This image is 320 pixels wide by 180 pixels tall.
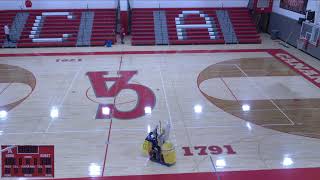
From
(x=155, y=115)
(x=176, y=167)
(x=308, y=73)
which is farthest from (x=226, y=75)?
(x=176, y=167)

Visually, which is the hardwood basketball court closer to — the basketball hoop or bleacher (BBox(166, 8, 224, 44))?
the basketball hoop

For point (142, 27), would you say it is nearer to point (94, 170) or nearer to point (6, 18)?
point (6, 18)

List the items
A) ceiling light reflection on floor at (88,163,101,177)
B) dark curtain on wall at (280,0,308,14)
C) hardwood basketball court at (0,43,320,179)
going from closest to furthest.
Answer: ceiling light reflection on floor at (88,163,101,177) → hardwood basketball court at (0,43,320,179) → dark curtain on wall at (280,0,308,14)

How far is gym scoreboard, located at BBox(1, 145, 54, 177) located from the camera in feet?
18.5

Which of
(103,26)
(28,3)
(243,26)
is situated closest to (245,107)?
(243,26)

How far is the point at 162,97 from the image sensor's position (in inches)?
460

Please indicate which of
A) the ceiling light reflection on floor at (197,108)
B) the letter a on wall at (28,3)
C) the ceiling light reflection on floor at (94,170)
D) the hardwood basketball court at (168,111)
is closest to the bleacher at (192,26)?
the hardwood basketball court at (168,111)

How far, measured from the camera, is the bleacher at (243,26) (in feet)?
64.5

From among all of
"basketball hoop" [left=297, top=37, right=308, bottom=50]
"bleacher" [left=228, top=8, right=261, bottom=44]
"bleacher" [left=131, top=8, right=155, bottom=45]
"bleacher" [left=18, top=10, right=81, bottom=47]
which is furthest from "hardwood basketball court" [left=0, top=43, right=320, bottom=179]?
"bleacher" [left=228, top=8, right=261, bottom=44]

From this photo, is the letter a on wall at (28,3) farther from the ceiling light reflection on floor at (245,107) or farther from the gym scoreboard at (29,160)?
the gym scoreboard at (29,160)

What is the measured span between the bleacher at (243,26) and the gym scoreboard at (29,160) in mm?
15771

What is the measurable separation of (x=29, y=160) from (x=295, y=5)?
1714 cm

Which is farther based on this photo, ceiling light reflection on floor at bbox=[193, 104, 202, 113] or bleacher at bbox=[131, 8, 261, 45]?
bleacher at bbox=[131, 8, 261, 45]

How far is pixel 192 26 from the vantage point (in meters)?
20.5
